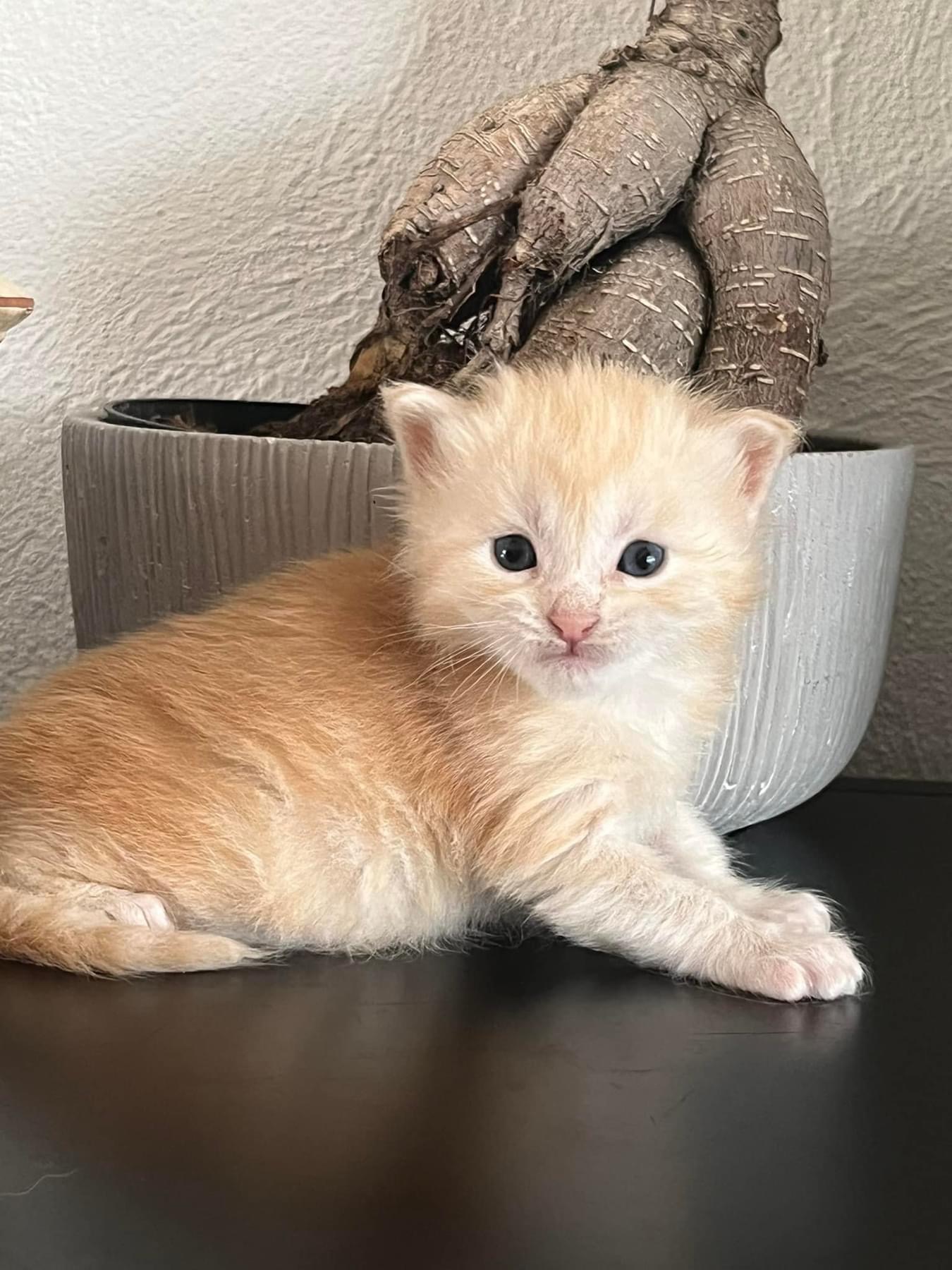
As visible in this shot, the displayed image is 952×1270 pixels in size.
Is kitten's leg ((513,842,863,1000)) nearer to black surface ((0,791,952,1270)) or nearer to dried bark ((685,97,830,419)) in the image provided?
black surface ((0,791,952,1270))

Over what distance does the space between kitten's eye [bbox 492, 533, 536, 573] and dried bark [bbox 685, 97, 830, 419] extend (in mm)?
285

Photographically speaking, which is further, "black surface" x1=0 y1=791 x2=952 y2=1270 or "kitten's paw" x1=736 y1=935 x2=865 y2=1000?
"kitten's paw" x1=736 y1=935 x2=865 y2=1000

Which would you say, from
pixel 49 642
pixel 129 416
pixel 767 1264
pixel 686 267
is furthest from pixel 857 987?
pixel 49 642

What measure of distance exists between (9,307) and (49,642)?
679 mm

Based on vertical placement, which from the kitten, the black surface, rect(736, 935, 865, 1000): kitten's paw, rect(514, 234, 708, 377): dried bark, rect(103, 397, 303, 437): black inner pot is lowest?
the black surface

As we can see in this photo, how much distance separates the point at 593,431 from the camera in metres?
0.72

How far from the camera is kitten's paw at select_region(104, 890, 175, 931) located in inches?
27.6

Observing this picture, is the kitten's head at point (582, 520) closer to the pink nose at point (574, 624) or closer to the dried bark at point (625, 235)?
the pink nose at point (574, 624)

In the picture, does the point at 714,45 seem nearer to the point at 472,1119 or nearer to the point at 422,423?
the point at 422,423

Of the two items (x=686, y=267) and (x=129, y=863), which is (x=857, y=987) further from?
(x=686, y=267)

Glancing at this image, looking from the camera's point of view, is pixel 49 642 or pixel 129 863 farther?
pixel 49 642

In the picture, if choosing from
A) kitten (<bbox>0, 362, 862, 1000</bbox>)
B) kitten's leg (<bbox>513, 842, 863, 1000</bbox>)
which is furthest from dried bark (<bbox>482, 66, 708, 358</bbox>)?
kitten's leg (<bbox>513, 842, 863, 1000</bbox>)

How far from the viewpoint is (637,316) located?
0.92m

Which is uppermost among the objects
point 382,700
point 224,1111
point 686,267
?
point 686,267
